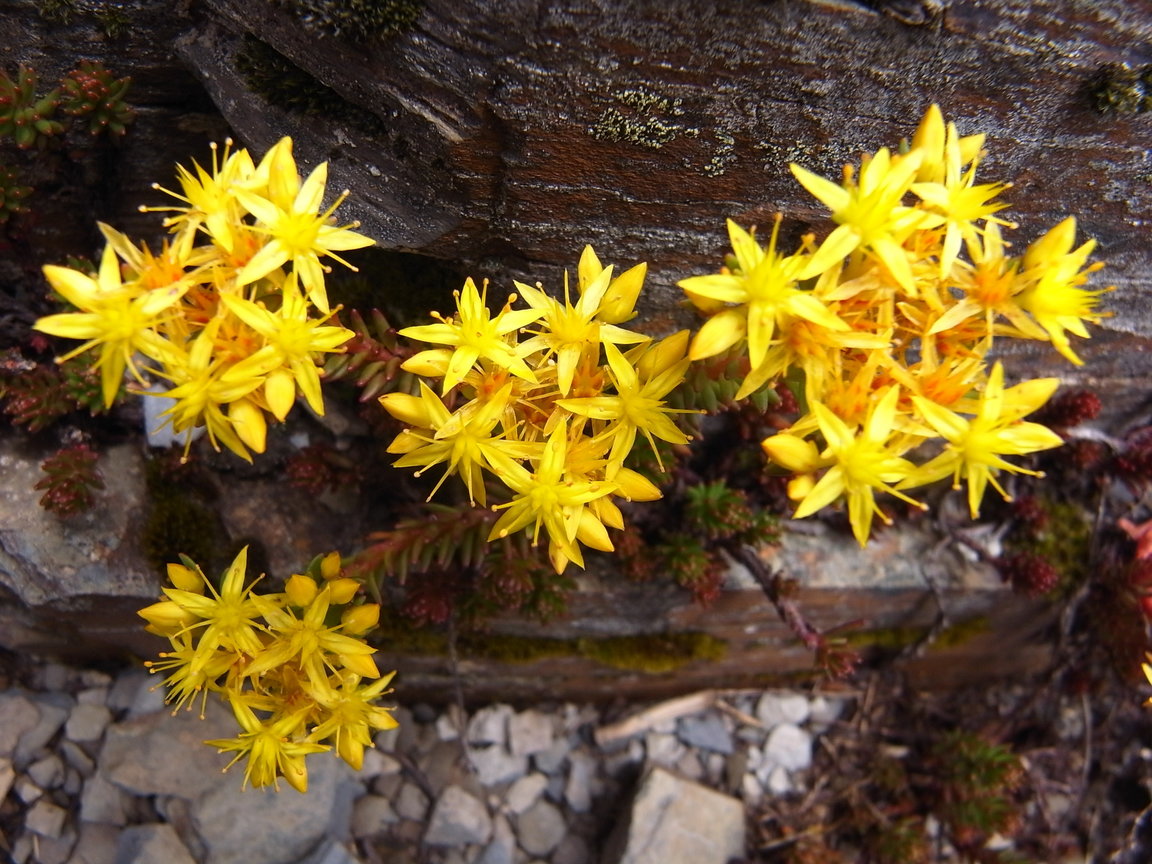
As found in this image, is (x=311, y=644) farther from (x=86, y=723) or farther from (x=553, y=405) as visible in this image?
(x=86, y=723)

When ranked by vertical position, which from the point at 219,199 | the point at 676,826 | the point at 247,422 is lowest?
Result: the point at 676,826

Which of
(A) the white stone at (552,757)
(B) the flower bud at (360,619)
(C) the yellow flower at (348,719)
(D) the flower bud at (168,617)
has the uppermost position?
(B) the flower bud at (360,619)

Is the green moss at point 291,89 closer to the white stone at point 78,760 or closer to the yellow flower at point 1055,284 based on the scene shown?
the yellow flower at point 1055,284

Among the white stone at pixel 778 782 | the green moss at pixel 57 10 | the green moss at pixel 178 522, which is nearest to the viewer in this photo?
the green moss at pixel 57 10

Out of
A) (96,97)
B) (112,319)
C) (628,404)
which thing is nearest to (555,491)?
(628,404)

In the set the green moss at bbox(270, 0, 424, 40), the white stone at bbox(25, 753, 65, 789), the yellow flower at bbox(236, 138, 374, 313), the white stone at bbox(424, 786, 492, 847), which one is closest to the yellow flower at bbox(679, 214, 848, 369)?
the yellow flower at bbox(236, 138, 374, 313)

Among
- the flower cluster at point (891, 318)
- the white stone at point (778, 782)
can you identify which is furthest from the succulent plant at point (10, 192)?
the white stone at point (778, 782)

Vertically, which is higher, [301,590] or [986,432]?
[986,432]
